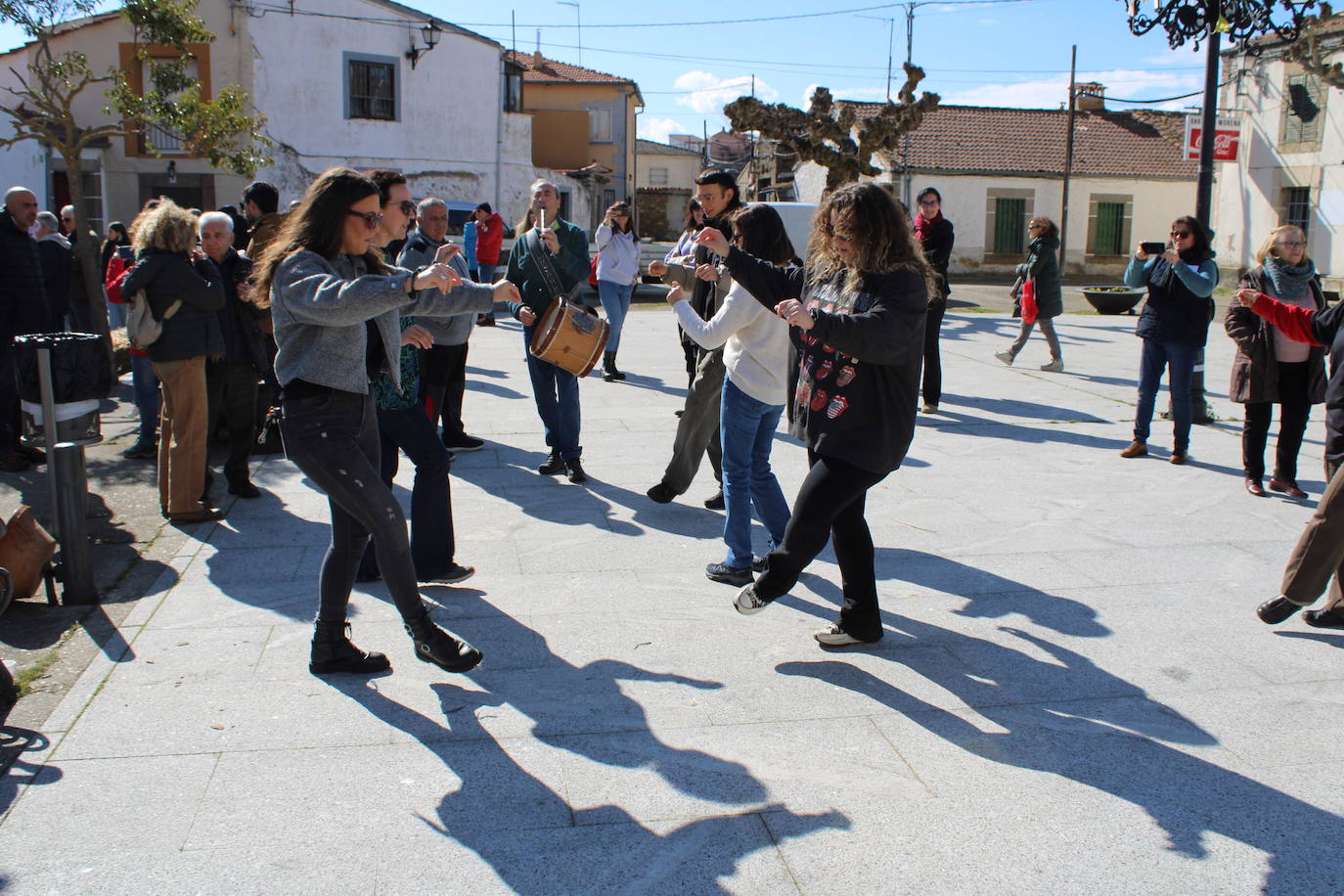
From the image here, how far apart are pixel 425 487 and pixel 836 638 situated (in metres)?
1.87

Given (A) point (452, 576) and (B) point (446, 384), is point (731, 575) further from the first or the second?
(B) point (446, 384)

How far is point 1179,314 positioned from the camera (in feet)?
24.3

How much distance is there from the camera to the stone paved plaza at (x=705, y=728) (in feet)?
9.45

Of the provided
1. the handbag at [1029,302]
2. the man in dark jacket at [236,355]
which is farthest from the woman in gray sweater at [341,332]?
the handbag at [1029,302]

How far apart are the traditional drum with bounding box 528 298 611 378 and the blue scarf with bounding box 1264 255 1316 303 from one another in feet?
12.1

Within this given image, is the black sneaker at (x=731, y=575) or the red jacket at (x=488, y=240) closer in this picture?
the black sneaker at (x=731, y=575)

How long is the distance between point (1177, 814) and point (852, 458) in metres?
1.50

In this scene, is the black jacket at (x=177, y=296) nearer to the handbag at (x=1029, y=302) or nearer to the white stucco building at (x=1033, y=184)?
the handbag at (x=1029, y=302)

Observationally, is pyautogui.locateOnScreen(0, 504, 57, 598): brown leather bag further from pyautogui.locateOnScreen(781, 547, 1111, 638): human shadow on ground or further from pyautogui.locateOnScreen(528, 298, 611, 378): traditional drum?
pyautogui.locateOnScreen(781, 547, 1111, 638): human shadow on ground

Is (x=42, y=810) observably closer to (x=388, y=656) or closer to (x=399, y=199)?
(x=388, y=656)

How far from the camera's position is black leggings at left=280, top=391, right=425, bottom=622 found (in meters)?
3.68

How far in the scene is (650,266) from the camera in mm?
4676

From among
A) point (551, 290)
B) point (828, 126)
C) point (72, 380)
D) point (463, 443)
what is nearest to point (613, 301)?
point (463, 443)

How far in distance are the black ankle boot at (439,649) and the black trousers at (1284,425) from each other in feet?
16.5
